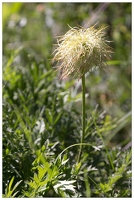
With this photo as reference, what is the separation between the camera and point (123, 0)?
2.63 meters

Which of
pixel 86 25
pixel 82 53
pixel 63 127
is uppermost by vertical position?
pixel 86 25

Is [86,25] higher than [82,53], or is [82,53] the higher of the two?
[86,25]

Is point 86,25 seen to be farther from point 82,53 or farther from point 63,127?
point 82,53

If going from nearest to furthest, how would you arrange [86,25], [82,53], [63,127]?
[82,53]
[63,127]
[86,25]

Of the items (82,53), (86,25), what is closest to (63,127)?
(82,53)

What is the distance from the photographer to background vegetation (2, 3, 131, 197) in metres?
1.46

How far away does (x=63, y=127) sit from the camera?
1.76m

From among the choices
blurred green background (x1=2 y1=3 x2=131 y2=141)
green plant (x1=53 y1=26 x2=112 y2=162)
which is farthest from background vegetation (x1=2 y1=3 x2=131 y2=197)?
green plant (x1=53 y1=26 x2=112 y2=162)

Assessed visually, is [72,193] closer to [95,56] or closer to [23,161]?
[23,161]

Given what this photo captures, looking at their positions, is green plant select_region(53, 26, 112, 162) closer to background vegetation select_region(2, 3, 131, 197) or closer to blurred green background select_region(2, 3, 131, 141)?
background vegetation select_region(2, 3, 131, 197)

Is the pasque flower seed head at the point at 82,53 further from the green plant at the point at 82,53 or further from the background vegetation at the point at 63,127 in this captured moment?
the background vegetation at the point at 63,127

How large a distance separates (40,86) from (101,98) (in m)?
0.82

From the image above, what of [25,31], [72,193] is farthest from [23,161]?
[25,31]

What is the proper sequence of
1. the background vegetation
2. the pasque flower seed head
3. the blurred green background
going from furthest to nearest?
the blurred green background
the background vegetation
the pasque flower seed head
